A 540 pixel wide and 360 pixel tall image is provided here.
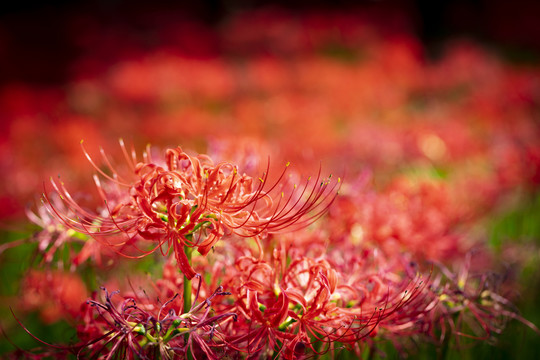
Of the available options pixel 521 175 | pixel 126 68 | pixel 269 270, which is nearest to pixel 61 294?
pixel 269 270

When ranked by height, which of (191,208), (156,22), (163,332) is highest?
(156,22)

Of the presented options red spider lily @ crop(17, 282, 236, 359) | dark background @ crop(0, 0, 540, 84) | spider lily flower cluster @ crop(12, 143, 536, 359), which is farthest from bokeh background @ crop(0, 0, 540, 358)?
red spider lily @ crop(17, 282, 236, 359)

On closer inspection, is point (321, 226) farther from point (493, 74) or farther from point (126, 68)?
point (493, 74)

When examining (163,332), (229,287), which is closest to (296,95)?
(229,287)

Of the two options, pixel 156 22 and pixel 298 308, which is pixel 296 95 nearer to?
pixel 156 22

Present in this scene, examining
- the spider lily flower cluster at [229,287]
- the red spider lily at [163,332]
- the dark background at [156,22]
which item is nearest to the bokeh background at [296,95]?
the dark background at [156,22]

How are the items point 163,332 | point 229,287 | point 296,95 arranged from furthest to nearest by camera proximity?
point 296,95
point 229,287
point 163,332
